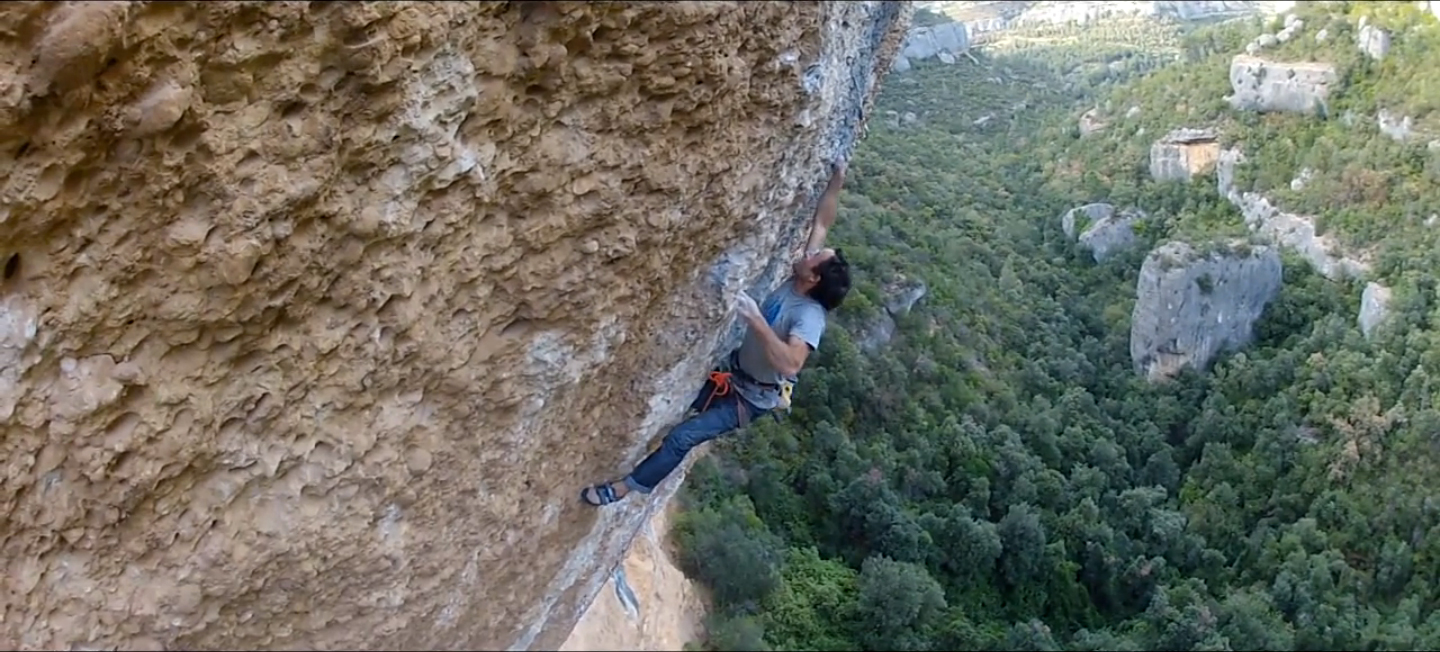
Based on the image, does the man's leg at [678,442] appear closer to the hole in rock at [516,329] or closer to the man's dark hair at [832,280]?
the man's dark hair at [832,280]

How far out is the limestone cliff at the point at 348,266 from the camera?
224 cm

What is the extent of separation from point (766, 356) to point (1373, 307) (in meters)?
6.89

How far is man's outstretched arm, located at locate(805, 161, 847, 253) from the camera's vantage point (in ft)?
14.1

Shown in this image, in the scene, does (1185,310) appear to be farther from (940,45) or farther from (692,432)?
(692,432)

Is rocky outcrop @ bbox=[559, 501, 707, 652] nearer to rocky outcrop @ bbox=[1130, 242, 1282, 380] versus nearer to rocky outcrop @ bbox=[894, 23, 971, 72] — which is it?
rocky outcrop @ bbox=[1130, 242, 1282, 380]

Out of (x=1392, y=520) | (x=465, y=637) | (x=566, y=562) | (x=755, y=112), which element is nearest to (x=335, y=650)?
(x=465, y=637)

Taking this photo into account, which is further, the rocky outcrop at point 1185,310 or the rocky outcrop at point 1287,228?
the rocky outcrop at point 1185,310

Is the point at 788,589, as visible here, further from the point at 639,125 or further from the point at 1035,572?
the point at 639,125

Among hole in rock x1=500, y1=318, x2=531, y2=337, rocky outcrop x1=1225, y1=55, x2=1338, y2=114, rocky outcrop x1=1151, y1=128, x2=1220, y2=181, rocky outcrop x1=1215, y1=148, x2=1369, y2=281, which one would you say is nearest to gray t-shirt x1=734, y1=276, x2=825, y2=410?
hole in rock x1=500, y1=318, x2=531, y2=337

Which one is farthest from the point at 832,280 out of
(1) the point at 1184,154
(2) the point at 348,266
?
(1) the point at 1184,154

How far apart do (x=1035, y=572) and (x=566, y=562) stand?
15.6m

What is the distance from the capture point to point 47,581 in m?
2.94

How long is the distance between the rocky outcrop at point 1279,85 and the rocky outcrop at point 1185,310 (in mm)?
2589

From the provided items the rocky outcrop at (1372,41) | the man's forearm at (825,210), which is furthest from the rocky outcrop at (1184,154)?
the man's forearm at (825,210)
